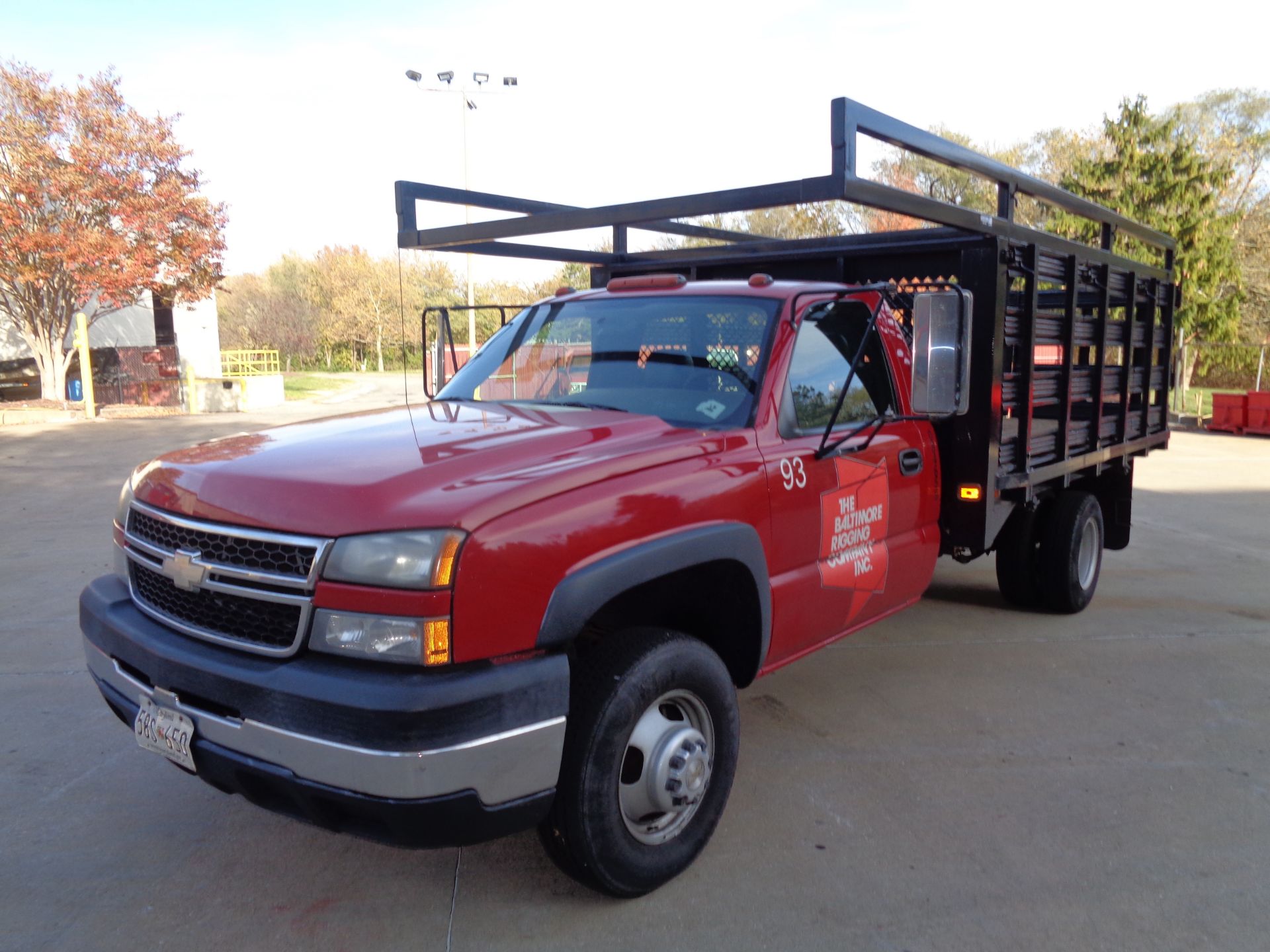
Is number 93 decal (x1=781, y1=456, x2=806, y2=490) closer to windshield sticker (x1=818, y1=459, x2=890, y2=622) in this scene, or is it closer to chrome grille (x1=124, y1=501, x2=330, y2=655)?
windshield sticker (x1=818, y1=459, x2=890, y2=622)

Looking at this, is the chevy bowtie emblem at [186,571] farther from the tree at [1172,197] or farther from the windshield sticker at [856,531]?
the tree at [1172,197]

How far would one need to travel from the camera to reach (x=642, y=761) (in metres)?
3.01

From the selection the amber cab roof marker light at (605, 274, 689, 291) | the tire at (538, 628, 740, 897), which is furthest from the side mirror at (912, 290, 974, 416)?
the tire at (538, 628, 740, 897)

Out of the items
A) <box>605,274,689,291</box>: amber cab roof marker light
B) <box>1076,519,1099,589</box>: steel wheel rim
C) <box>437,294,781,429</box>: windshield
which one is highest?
<box>605,274,689,291</box>: amber cab roof marker light

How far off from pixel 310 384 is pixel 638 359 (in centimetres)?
3672

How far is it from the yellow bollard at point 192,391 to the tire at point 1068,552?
21.4 meters

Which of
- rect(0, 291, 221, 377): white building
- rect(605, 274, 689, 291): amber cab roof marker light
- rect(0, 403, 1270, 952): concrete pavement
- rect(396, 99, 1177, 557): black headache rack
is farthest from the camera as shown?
rect(0, 291, 221, 377): white building

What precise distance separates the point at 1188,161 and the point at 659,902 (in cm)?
2274

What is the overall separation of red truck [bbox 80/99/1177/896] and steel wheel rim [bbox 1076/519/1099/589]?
145cm

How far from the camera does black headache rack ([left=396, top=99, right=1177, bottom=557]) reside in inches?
154

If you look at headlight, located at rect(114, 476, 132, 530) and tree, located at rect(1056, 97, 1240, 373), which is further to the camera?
tree, located at rect(1056, 97, 1240, 373)

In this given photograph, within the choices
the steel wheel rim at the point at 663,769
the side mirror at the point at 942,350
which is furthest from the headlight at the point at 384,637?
the side mirror at the point at 942,350

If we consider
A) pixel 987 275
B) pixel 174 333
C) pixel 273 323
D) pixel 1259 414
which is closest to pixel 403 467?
pixel 987 275

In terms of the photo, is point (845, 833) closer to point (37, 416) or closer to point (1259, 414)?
point (1259, 414)
